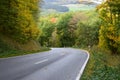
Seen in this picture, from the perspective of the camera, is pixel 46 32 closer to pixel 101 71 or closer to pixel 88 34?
pixel 88 34

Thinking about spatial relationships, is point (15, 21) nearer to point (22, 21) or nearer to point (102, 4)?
point (22, 21)

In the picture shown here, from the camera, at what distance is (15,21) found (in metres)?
37.6

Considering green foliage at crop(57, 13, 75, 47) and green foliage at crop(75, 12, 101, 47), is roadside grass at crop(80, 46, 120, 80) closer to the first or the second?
green foliage at crop(75, 12, 101, 47)

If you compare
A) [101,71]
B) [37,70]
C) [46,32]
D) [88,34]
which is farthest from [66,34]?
[101,71]

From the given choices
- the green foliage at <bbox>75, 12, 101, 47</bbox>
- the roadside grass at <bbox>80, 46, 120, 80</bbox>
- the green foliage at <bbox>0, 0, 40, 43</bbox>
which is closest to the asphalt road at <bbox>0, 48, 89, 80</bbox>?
the roadside grass at <bbox>80, 46, 120, 80</bbox>

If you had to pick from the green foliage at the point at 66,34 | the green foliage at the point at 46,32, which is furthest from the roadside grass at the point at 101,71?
the green foliage at the point at 46,32

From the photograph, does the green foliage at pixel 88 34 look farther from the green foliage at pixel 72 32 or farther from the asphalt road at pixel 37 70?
the asphalt road at pixel 37 70

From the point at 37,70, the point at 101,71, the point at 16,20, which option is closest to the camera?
the point at 101,71

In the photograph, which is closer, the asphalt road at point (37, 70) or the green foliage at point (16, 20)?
the asphalt road at point (37, 70)

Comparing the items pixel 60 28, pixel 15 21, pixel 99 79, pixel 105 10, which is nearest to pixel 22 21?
pixel 15 21

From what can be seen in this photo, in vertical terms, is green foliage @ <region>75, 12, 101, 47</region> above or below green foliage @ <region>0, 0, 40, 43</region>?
below

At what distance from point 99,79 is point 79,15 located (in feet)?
349

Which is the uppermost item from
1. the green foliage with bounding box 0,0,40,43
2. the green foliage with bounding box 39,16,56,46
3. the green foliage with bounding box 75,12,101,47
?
the green foliage with bounding box 0,0,40,43

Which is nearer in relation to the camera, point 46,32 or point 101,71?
point 101,71
